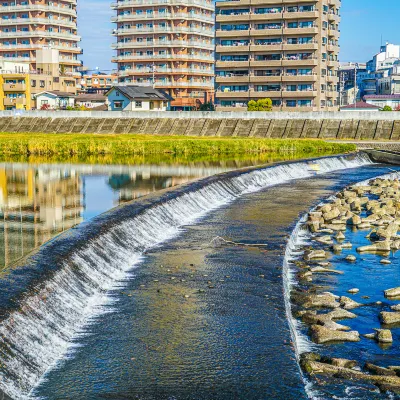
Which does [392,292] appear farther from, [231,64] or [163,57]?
[163,57]

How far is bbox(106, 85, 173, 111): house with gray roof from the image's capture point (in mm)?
97812

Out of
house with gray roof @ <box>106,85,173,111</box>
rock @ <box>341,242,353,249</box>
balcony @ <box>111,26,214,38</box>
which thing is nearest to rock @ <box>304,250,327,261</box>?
rock @ <box>341,242,353,249</box>

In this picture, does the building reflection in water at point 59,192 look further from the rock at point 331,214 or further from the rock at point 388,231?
the rock at point 388,231

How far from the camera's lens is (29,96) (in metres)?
113

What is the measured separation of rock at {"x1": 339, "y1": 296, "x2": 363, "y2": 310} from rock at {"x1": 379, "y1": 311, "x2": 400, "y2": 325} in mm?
824

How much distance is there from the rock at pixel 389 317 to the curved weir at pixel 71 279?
667 centimetres

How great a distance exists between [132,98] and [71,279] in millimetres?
82376

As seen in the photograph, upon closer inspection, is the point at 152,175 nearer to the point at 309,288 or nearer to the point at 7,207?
the point at 7,207

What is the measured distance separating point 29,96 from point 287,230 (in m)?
95.2

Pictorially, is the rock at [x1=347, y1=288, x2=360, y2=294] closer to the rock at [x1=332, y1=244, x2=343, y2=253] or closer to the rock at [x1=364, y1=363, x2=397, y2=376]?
the rock at [x1=332, y1=244, x2=343, y2=253]

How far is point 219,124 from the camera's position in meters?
74.4

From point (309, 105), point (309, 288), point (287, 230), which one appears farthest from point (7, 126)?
point (309, 288)

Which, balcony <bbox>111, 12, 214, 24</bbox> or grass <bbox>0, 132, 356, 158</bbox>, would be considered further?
balcony <bbox>111, 12, 214, 24</bbox>

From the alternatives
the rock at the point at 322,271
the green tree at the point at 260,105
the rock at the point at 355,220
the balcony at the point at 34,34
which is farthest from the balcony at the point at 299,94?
the rock at the point at 322,271
